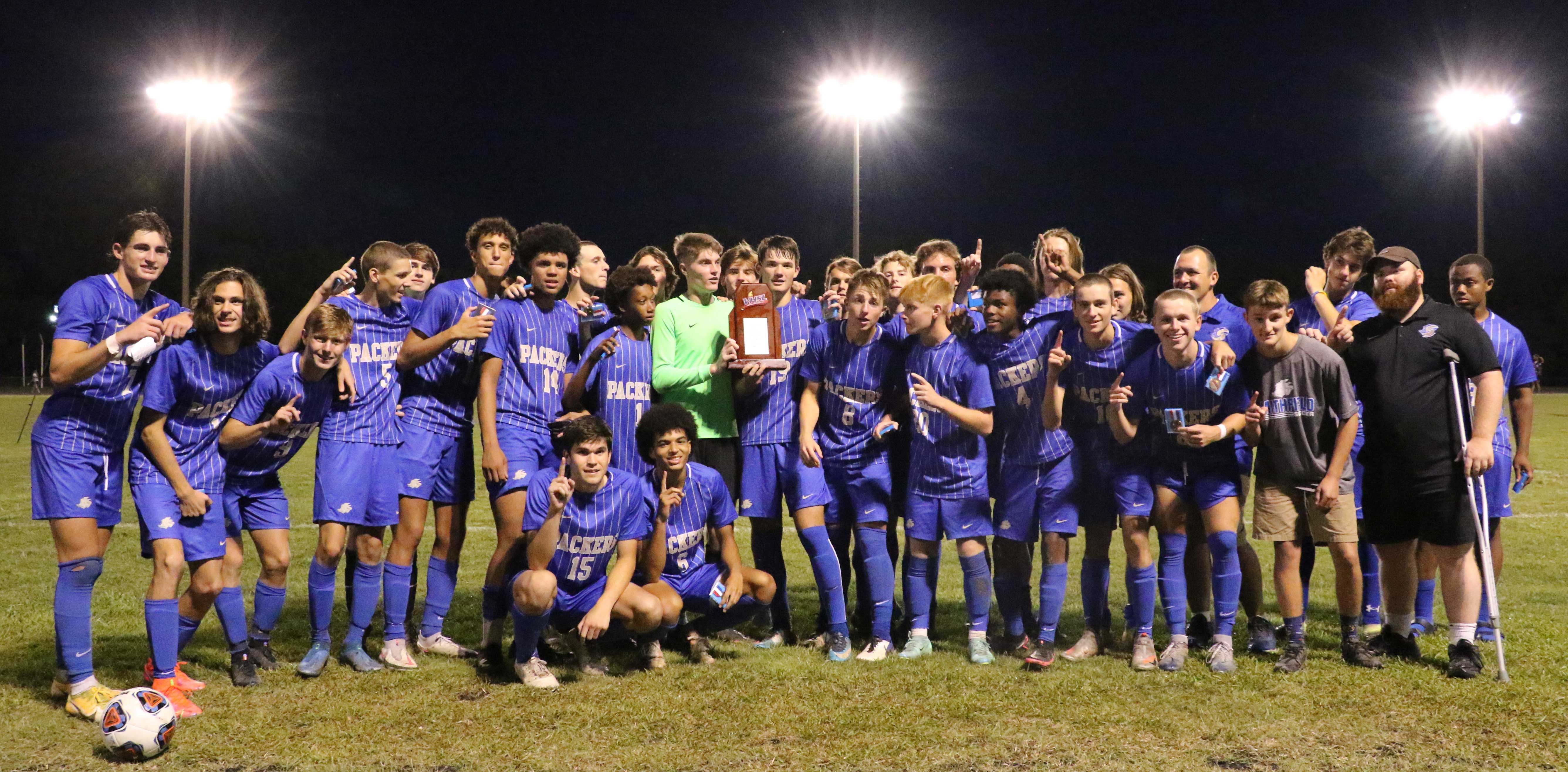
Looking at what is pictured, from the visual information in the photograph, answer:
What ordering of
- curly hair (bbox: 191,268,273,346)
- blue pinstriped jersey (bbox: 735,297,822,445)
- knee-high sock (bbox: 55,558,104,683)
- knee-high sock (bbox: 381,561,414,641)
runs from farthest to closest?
blue pinstriped jersey (bbox: 735,297,822,445), knee-high sock (bbox: 381,561,414,641), curly hair (bbox: 191,268,273,346), knee-high sock (bbox: 55,558,104,683)

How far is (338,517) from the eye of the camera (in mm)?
5383

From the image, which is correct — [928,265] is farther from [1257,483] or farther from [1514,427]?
[1514,427]

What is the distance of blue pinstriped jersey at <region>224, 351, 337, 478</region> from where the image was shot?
5.11m

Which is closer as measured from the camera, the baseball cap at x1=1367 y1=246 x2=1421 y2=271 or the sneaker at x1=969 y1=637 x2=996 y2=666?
the baseball cap at x1=1367 y1=246 x2=1421 y2=271

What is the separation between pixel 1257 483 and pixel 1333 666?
2.83 ft

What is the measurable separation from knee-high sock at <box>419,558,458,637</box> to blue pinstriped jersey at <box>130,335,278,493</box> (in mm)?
1162

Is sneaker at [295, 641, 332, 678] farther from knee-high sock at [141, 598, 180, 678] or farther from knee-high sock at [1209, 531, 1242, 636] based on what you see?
knee-high sock at [1209, 531, 1242, 636]

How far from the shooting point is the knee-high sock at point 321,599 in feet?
18.0

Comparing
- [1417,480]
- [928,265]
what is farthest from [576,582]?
[1417,480]

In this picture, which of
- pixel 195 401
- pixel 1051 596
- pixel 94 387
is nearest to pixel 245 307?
pixel 195 401

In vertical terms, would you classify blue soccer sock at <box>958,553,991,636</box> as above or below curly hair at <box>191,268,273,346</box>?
below

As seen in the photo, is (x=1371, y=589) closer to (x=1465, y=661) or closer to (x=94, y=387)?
(x=1465, y=661)

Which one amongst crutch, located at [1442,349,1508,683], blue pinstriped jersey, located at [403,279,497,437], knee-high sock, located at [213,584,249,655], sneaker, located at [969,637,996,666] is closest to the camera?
crutch, located at [1442,349,1508,683]

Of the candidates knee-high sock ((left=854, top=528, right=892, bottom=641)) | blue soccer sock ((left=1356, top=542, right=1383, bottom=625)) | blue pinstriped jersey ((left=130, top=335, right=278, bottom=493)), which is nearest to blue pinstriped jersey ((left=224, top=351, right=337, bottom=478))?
blue pinstriped jersey ((left=130, top=335, right=278, bottom=493))
